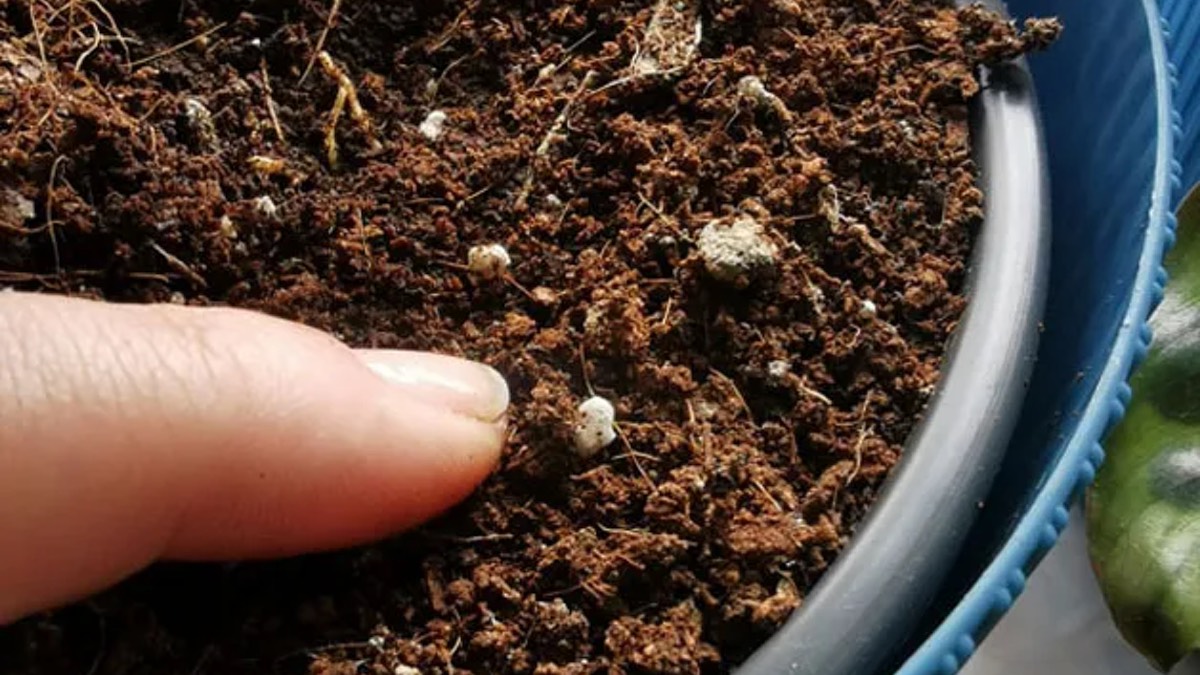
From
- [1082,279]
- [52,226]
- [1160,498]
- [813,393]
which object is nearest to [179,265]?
[52,226]

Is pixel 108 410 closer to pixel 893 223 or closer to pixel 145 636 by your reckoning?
pixel 145 636

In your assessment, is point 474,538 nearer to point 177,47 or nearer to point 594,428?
point 594,428

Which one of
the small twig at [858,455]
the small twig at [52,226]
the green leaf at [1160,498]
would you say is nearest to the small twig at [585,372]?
the small twig at [858,455]

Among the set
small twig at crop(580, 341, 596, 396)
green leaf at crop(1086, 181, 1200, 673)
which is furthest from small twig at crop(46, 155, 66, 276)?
green leaf at crop(1086, 181, 1200, 673)

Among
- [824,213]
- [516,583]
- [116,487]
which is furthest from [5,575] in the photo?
[824,213]

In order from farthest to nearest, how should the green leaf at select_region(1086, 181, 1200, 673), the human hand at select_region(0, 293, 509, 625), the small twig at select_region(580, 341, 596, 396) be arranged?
the green leaf at select_region(1086, 181, 1200, 673)
the small twig at select_region(580, 341, 596, 396)
the human hand at select_region(0, 293, 509, 625)

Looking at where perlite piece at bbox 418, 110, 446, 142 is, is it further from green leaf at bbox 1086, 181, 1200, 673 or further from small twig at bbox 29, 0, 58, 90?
green leaf at bbox 1086, 181, 1200, 673

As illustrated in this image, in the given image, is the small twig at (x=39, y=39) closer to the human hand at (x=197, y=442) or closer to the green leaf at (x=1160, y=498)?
the human hand at (x=197, y=442)
